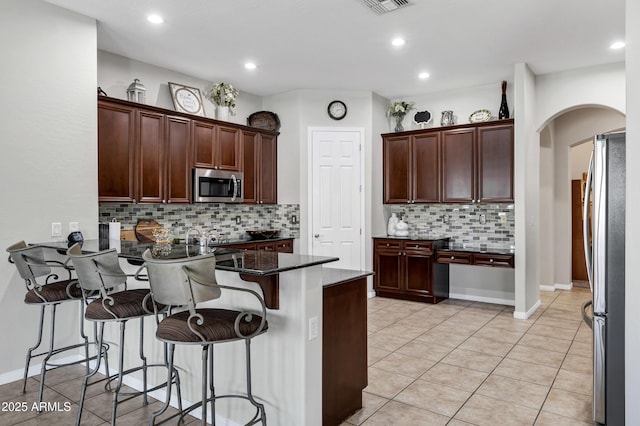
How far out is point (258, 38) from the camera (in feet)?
14.1

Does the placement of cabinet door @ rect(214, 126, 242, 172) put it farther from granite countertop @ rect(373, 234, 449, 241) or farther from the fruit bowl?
granite countertop @ rect(373, 234, 449, 241)

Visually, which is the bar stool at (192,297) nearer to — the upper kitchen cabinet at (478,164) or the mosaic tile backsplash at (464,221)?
the upper kitchen cabinet at (478,164)

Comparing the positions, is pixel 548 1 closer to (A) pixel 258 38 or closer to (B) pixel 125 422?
(A) pixel 258 38

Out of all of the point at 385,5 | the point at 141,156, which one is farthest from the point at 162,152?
the point at 385,5

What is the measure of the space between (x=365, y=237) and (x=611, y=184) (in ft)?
12.8

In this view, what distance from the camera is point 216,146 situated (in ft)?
17.8

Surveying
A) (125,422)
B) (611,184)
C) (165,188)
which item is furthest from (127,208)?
(611,184)

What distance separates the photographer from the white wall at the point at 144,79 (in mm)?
4609

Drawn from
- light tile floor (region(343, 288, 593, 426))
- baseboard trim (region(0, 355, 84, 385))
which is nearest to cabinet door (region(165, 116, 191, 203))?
baseboard trim (region(0, 355, 84, 385))

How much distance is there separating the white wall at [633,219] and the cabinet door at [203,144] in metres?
4.32

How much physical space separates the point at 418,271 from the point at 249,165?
9.15 feet

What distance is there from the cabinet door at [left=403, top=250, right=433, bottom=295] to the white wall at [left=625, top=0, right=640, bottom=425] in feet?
12.1

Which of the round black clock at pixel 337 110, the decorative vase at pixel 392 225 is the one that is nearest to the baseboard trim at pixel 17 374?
the round black clock at pixel 337 110

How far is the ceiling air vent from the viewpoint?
3.49m
